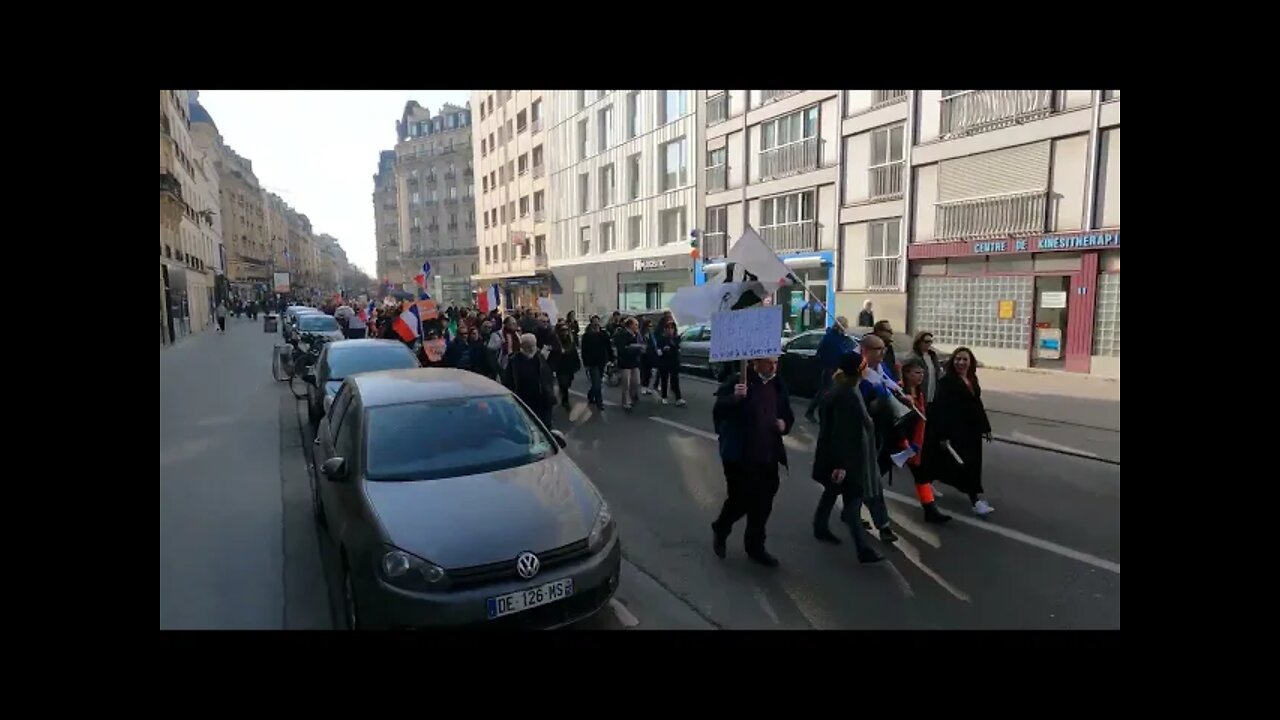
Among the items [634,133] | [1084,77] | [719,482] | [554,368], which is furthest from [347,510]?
[634,133]

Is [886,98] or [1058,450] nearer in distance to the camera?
[1058,450]

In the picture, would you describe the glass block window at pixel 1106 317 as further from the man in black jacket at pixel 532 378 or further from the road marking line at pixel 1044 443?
the man in black jacket at pixel 532 378

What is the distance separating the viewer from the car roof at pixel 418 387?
5.15 meters

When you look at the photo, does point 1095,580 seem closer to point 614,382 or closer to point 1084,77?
point 1084,77

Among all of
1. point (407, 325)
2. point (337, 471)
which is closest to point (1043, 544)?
point (337, 471)

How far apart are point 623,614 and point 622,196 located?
3054 centimetres

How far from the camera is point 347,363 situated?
937 centimetres

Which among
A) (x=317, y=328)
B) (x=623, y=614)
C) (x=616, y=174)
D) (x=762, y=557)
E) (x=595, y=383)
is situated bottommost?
(x=623, y=614)

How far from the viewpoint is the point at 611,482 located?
23.9ft

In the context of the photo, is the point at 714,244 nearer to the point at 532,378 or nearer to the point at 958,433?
the point at 532,378

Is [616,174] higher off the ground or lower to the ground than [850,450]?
higher

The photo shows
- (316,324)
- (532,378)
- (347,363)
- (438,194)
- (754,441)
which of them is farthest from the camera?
(438,194)

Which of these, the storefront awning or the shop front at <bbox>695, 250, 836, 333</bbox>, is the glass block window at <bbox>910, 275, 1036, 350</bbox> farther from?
the storefront awning

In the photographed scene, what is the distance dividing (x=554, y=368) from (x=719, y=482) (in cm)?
498
